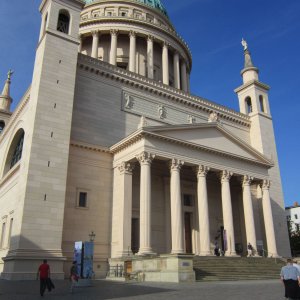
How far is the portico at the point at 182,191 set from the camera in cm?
2469

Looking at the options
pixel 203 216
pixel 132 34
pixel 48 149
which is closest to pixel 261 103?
pixel 132 34

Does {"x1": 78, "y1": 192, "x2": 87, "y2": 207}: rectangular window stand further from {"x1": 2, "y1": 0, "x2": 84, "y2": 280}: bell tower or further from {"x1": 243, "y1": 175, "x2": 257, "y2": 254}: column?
{"x1": 243, "y1": 175, "x2": 257, "y2": 254}: column

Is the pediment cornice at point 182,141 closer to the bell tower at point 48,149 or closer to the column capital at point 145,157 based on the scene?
the column capital at point 145,157

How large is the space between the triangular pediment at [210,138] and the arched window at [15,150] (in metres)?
15.0

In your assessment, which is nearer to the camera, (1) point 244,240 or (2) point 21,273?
(2) point 21,273

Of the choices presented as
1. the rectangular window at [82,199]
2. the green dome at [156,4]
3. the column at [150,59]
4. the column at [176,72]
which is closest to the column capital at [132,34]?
the column at [150,59]

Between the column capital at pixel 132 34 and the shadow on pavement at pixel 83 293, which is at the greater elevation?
the column capital at pixel 132 34

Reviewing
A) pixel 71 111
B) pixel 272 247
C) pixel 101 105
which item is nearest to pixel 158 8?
pixel 101 105

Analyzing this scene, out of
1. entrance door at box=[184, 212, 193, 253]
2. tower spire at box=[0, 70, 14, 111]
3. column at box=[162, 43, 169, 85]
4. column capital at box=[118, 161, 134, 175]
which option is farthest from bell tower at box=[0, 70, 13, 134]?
entrance door at box=[184, 212, 193, 253]

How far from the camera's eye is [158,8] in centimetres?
5475

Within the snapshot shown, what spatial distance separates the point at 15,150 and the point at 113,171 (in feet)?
43.7

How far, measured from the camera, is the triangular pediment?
26.6 m

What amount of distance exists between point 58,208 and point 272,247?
1843cm

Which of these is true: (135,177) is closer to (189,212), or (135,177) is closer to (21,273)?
(189,212)
